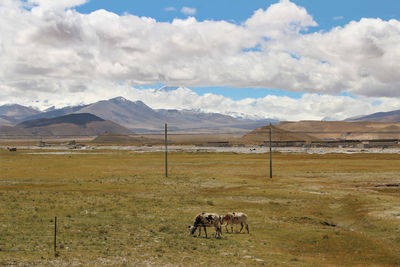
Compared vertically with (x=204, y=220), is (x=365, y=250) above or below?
below

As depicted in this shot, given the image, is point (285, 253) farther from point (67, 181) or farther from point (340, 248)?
point (67, 181)

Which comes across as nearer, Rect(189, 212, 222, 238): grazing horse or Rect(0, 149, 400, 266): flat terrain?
Rect(0, 149, 400, 266): flat terrain

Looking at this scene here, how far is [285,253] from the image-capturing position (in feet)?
87.9

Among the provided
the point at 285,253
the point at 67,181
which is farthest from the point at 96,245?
the point at 67,181

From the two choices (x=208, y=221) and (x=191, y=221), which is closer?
(x=208, y=221)

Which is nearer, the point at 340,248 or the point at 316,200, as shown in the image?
the point at 340,248

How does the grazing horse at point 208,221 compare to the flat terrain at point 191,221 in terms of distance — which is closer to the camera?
the flat terrain at point 191,221

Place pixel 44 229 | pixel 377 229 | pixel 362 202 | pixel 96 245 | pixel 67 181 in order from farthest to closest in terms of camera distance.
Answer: pixel 67 181
pixel 362 202
pixel 377 229
pixel 44 229
pixel 96 245

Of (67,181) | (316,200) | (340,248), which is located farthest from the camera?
(67,181)

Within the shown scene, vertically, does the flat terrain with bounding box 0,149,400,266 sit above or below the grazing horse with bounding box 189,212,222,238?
below

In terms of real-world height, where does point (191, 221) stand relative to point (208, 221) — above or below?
below

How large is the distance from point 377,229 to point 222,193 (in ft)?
83.8

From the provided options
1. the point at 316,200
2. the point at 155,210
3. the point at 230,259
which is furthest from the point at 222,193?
the point at 230,259

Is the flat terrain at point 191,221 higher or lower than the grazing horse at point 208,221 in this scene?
lower
